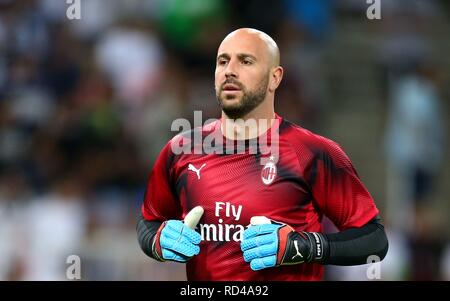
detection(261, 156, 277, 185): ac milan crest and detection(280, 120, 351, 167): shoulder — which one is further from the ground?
detection(280, 120, 351, 167): shoulder

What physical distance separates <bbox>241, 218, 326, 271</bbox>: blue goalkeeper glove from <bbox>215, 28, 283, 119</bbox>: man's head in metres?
0.59

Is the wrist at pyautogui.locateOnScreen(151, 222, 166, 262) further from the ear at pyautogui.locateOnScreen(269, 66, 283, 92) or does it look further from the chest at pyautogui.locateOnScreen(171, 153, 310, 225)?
the ear at pyautogui.locateOnScreen(269, 66, 283, 92)

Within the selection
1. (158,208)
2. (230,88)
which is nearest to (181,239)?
(158,208)

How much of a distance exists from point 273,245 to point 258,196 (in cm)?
32

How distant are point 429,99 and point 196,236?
708 centimetres

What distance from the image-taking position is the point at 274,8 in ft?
34.6

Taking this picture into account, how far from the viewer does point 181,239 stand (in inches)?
171

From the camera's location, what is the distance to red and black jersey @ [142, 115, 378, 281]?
443 centimetres

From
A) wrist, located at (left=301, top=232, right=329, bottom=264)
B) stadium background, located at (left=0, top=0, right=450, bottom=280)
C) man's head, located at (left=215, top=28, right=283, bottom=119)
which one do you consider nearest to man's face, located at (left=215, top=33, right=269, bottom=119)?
man's head, located at (left=215, top=28, right=283, bottom=119)

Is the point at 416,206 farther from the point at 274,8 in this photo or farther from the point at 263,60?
the point at 263,60

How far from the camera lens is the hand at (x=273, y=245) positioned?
4.20 m

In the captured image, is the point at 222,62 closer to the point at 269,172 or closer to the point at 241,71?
the point at 241,71

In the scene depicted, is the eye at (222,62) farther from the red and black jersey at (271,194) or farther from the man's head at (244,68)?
the red and black jersey at (271,194)
